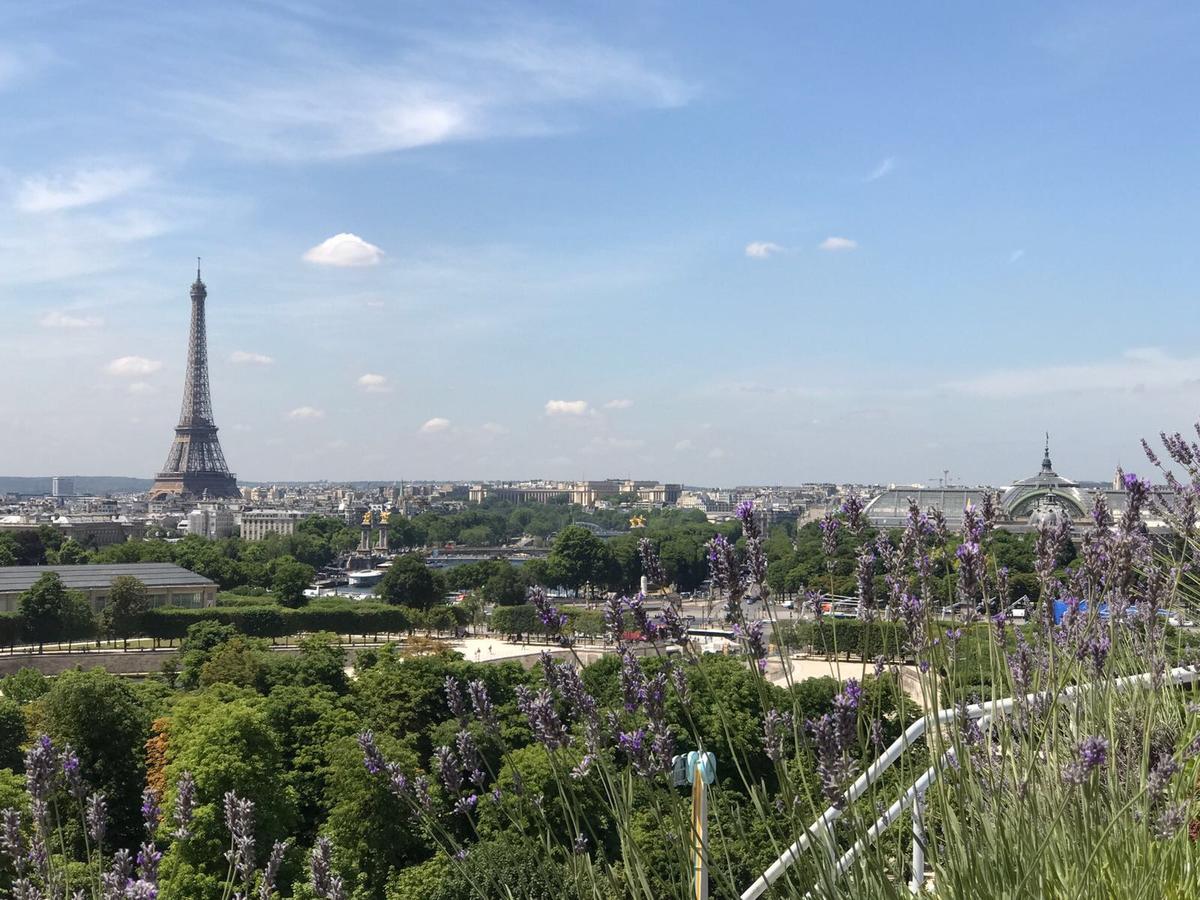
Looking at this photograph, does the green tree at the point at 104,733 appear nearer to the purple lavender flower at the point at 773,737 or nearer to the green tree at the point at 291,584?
the purple lavender flower at the point at 773,737

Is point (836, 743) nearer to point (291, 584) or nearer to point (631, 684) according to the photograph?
point (631, 684)

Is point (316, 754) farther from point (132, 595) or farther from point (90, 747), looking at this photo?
point (132, 595)

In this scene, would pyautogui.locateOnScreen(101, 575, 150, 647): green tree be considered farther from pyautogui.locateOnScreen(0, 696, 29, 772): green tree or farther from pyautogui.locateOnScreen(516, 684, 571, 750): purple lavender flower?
pyautogui.locateOnScreen(516, 684, 571, 750): purple lavender flower

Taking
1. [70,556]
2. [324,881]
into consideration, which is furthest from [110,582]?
[324,881]

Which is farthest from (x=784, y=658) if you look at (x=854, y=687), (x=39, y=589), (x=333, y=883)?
(x=39, y=589)

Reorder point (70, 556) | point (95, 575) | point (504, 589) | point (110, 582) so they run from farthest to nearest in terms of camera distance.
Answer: point (70, 556) < point (504, 589) < point (95, 575) < point (110, 582)

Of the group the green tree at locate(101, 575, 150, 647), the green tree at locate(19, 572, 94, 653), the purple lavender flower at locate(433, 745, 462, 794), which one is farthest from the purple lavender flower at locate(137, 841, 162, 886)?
the green tree at locate(101, 575, 150, 647)
